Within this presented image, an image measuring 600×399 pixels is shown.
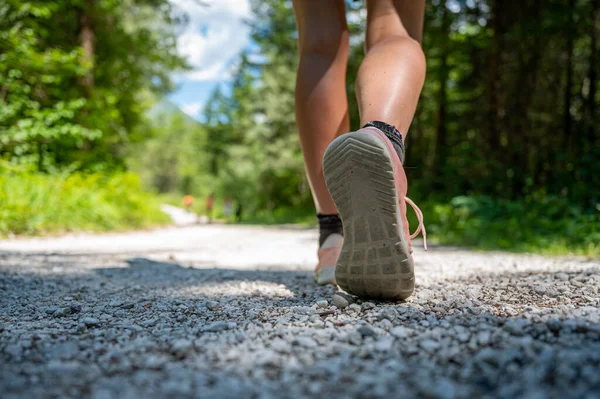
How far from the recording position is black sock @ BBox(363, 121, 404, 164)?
1.14 m

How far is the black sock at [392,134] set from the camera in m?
1.14

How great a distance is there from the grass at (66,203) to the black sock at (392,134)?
15.1ft

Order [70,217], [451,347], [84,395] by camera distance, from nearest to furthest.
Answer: [84,395], [451,347], [70,217]

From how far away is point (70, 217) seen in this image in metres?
5.75

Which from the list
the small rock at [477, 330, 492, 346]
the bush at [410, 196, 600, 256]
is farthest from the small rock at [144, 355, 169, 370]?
the bush at [410, 196, 600, 256]

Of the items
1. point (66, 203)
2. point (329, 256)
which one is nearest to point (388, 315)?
point (329, 256)

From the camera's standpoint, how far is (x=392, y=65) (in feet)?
4.08

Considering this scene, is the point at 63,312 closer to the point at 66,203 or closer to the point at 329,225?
the point at 329,225

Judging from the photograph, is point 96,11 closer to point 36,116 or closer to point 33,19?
point 33,19

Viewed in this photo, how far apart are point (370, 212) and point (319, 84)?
24.5 inches

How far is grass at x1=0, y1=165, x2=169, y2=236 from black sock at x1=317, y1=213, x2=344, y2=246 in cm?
415

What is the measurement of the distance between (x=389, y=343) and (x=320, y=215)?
843 millimetres

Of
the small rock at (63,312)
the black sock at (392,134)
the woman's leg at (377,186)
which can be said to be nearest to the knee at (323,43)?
the woman's leg at (377,186)

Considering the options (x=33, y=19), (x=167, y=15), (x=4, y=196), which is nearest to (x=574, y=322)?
(x=4, y=196)
